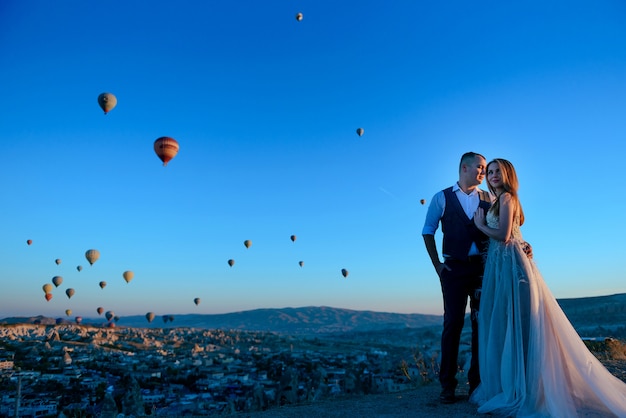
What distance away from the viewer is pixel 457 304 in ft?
16.9

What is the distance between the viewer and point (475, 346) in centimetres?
521

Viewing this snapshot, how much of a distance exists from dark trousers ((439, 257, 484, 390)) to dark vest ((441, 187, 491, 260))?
121 millimetres

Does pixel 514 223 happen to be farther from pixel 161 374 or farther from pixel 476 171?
pixel 161 374

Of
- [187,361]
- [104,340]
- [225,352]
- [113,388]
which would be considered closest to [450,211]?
[113,388]

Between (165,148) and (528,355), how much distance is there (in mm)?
30593

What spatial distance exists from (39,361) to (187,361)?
660 inches

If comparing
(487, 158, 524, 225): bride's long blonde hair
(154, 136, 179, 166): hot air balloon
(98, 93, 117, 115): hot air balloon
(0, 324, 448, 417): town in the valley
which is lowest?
(0, 324, 448, 417): town in the valley

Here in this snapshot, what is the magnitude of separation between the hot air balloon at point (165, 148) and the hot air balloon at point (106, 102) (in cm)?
601

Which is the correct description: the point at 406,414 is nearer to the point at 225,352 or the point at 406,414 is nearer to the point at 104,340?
the point at 225,352

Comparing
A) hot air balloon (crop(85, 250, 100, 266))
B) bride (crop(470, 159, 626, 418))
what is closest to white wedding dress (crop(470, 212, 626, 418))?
bride (crop(470, 159, 626, 418))

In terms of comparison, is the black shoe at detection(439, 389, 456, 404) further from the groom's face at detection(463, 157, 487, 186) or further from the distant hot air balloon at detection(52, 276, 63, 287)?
the distant hot air balloon at detection(52, 276, 63, 287)

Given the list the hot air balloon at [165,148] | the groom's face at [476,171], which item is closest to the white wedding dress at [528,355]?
the groom's face at [476,171]

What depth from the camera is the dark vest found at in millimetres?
5145

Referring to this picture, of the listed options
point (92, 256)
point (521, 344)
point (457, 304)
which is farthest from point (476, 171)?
point (92, 256)
